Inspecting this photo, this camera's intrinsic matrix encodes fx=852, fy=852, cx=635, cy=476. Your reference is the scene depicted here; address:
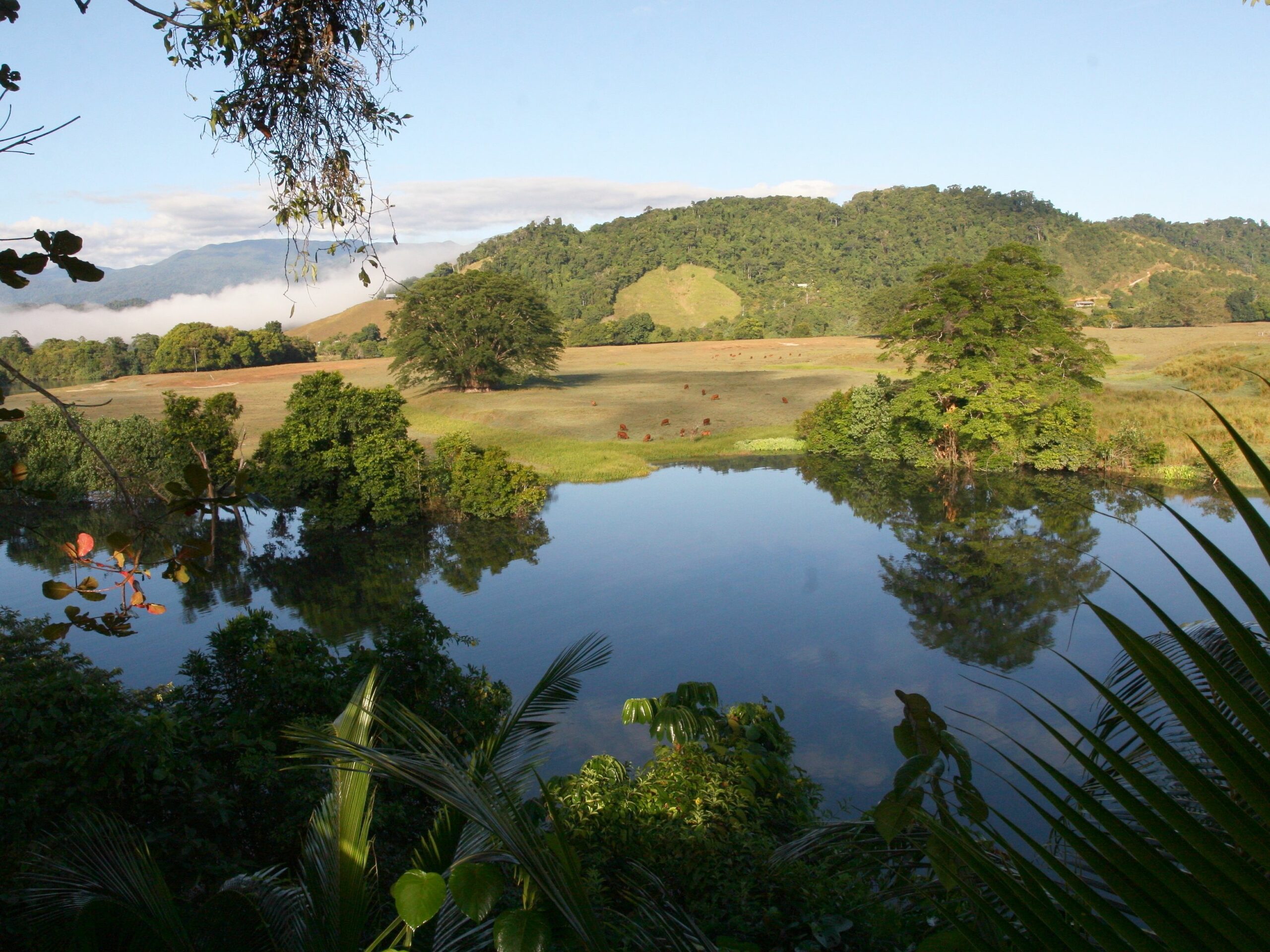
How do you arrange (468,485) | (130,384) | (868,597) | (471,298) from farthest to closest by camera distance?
(130,384)
(471,298)
(468,485)
(868,597)

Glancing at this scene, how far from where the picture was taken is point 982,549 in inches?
838

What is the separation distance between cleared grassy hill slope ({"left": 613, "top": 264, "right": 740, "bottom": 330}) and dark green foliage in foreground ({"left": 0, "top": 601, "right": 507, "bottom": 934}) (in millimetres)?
86696

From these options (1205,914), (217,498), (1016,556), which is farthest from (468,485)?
(1205,914)

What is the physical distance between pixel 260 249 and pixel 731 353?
430 ft

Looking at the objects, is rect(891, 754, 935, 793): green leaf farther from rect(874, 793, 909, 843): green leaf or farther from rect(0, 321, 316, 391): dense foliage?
rect(0, 321, 316, 391): dense foliage

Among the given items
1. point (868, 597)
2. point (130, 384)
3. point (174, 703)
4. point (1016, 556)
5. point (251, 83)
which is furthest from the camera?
point (130, 384)

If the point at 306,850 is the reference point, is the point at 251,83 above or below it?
above

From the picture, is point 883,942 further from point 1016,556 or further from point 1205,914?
point 1016,556

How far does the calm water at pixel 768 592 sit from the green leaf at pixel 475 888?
7841 mm

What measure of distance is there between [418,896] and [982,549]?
68.7ft

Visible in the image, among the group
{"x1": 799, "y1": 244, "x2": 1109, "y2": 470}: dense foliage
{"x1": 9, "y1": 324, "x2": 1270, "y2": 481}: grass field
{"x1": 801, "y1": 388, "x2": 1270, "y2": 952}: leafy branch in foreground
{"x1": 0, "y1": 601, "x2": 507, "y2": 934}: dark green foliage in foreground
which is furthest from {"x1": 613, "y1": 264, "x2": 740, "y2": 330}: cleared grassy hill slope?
{"x1": 801, "y1": 388, "x2": 1270, "y2": 952}: leafy branch in foreground

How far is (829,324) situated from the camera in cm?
8444

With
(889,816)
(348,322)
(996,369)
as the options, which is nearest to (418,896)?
(889,816)

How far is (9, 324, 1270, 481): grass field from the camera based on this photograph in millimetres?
32188
